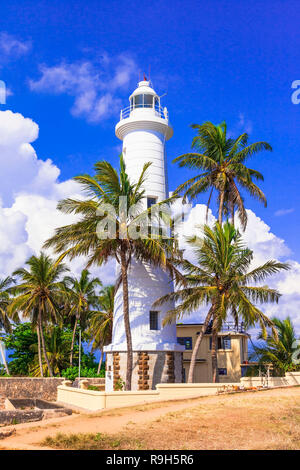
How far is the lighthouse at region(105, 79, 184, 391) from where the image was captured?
26.3 metres

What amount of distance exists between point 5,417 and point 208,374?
57.4 ft

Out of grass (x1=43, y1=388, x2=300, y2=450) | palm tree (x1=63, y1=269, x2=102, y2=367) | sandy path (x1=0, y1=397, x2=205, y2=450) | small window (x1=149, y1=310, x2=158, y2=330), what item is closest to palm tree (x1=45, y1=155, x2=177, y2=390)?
small window (x1=149, y1=310, x2=158, y2=330)

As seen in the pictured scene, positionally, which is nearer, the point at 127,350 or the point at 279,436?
the point at 279,436

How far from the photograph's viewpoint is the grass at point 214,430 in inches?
513

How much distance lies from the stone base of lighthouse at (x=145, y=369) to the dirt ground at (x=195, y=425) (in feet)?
17.4

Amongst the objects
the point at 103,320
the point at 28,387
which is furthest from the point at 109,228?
the point at 103,320

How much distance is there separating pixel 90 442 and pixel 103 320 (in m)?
29.4

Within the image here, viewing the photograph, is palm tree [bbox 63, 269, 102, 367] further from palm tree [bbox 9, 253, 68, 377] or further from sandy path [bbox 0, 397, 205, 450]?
sandy path [bbox 0, 397, 205, 450]

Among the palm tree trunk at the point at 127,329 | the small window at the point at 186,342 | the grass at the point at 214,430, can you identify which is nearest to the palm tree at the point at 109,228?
the palm tree trunk at the point at 127,329

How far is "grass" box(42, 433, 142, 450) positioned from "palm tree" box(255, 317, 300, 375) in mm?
13676

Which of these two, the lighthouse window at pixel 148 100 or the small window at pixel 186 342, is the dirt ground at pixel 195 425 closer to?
the small window at pixel 186 342

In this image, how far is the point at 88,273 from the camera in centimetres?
4756
